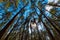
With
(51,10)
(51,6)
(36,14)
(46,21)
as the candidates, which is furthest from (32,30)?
(51,6)

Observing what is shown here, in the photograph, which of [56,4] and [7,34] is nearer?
[7,34]

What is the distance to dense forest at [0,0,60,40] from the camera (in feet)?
4.23

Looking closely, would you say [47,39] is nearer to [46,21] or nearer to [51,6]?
[46,21]

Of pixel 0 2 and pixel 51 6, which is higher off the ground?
pixel 0 2

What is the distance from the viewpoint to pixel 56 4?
176cm

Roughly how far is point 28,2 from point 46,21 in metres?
0.49

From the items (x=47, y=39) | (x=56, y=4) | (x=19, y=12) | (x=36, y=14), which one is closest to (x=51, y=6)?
(x=56, y=4)

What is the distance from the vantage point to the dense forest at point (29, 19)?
1.29 metres

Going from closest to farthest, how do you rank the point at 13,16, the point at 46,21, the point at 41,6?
the point at 46,21 → the point at 13,16 → the point at 41,6

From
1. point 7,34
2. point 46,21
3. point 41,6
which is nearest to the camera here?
point 7,34

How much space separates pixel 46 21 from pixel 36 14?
19 centimetres

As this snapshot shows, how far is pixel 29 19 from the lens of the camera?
5.01ft

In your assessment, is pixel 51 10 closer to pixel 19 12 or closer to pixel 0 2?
pixel 19 12

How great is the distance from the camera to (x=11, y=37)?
50.3 inches
